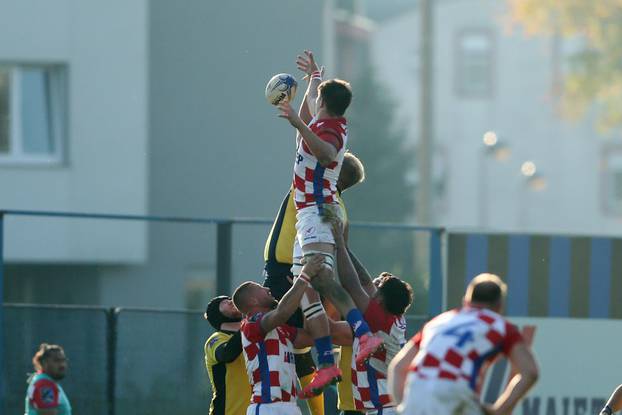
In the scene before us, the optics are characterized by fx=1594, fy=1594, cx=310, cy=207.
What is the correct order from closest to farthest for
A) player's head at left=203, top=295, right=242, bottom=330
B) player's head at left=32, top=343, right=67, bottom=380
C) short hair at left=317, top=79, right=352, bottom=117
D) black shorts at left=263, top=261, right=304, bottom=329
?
short hair at left=317, top=79, right=352, bottom=117 → player's head at left=203, top=295, right=242, bottom=330 → black shorts at left=263, top=261, right=304, bottom=329 → player's head at left=32, top=343, right=67, bottom=380

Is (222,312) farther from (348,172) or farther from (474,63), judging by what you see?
(474,63)

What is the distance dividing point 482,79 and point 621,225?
7.54m

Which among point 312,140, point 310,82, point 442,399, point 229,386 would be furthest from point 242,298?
point 442,399

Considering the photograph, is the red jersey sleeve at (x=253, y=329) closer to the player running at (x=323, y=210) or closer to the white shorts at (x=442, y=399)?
the player running at (x=323, y=210)

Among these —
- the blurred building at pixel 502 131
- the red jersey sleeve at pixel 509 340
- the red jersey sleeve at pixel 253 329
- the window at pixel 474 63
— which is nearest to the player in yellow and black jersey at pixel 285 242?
the red jersey sleeve at pixel 253 329

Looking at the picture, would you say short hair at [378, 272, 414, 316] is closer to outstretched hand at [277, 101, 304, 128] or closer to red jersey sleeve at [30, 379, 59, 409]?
outstretched hand at [277, 101, 304, 128]

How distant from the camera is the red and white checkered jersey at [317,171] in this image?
31.9ft

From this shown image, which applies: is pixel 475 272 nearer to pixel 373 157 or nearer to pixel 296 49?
pixel 296 49

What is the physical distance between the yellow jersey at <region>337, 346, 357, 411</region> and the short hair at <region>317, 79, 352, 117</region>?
1.72 metres

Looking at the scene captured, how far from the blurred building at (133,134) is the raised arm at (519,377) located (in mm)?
15647

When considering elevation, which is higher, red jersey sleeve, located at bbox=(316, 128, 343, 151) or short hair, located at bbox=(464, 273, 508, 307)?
red jersey sleeve, located at bbox=(316, 128, 343, 151)

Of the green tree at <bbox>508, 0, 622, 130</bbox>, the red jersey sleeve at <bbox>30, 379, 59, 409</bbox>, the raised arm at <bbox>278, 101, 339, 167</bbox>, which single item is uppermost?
the green tree at <bbox>508, 0, 622, 130</bbox>

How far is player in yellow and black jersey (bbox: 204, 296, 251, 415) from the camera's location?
10.3 m

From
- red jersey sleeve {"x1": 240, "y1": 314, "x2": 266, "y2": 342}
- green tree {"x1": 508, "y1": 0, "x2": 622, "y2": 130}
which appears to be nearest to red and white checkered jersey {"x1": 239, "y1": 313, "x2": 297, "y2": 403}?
red jersey sleeve {"x1": 240, "y1": 314, "x2": 266, "y2": 342}
